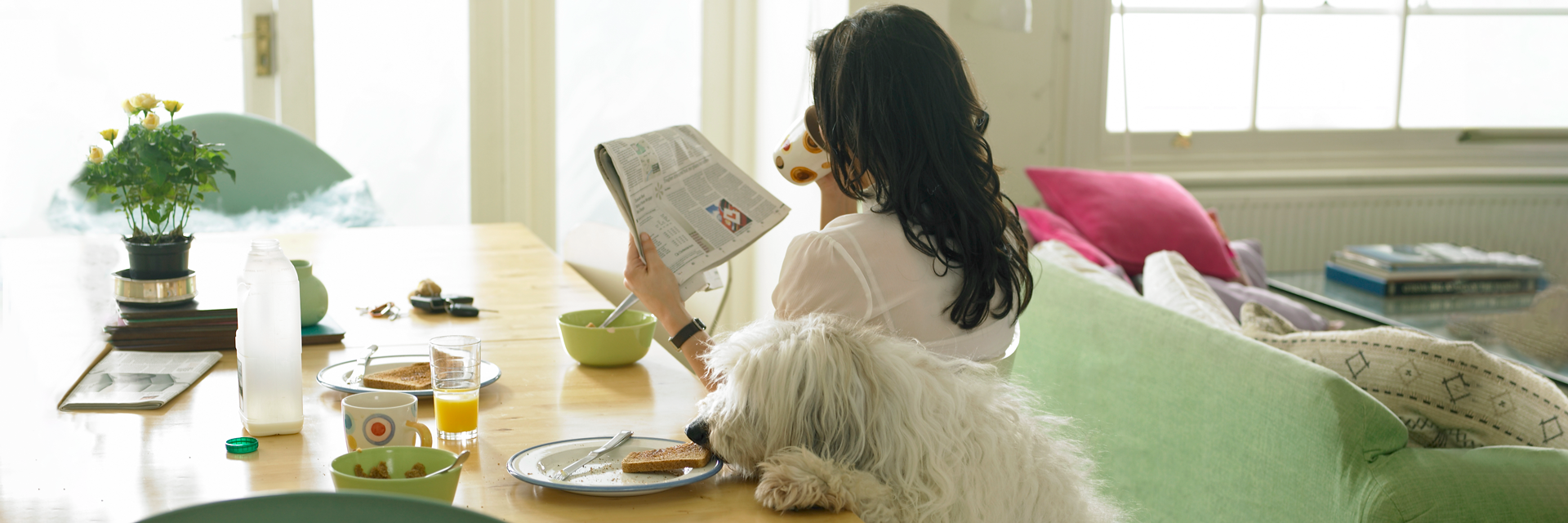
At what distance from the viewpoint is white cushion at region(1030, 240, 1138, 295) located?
2.12 meters

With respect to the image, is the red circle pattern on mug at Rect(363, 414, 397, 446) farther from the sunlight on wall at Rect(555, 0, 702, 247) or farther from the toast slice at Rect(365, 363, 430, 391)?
the sunlight on wall at Rect(555, 0, 702, 247)

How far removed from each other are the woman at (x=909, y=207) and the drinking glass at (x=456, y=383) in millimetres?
249

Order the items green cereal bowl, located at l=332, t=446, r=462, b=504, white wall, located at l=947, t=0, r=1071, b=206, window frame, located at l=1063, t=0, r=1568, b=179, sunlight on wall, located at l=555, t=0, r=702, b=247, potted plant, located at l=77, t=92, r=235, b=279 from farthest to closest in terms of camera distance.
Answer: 1. sunlight on wall, located at l=555, t=0, r=702, b=247
2. window frame, located at l=1063, t=0, r=1568, b=179
3. white wall, located at l=947, t=0, r=1071, b=206
4. potted plant, located at l=77, t=92, r=235, b=279
5. green cereal bowl, located at l=332, t=446, r=462, b=504

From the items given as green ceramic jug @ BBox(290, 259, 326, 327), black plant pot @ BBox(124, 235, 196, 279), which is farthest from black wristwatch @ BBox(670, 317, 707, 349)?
black plant pot @ BBox(124, 235, 196, 279)

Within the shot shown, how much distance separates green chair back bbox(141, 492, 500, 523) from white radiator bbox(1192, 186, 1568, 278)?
11.7ft

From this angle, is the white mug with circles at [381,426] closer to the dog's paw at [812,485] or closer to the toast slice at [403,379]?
the toast slice at [403,379]

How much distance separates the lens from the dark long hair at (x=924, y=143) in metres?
1.20

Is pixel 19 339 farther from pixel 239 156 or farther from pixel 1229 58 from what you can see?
pixel 1229 58

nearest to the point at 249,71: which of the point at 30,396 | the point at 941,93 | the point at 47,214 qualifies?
the point at 47,214

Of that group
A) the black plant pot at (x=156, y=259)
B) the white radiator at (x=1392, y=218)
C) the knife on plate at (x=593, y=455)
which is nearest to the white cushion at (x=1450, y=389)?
the knife on plate at (x=593, y=455)

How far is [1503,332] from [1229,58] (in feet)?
5.05

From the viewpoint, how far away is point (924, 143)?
1206mm

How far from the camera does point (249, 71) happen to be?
11.8ft

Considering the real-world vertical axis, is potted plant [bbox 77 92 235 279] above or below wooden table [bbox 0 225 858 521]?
above
